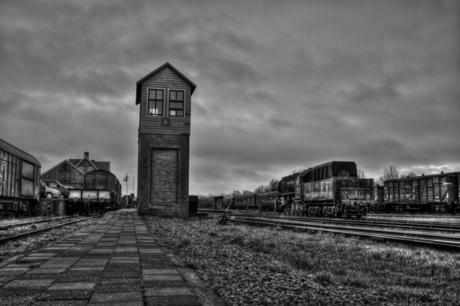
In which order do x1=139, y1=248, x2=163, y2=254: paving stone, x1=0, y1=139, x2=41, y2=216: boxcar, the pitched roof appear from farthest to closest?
1. the pitched roof
2. x1=0, y1=139, x2=41, y2=216: boxcar
3. x1=139, y1=248, x2=163, y2=254: paving stone

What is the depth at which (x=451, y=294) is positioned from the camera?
4738 mm

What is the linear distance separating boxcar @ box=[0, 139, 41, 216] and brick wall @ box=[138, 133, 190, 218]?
259 inches

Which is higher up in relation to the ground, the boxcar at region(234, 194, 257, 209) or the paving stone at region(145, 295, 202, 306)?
the paving stone at region(145, 295, 202, 306)

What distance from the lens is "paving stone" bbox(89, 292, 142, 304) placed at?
3297 mm

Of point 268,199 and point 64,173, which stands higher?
point 64,173

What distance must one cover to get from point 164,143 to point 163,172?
1.76 metres

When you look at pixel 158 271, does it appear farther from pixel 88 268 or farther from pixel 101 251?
pixel 101 251

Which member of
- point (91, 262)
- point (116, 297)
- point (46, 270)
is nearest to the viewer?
point (116, 297)

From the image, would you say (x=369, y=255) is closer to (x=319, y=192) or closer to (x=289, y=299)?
(x=289, y=299)

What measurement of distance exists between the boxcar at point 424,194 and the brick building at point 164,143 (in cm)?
2420

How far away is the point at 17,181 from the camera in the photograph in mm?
21125

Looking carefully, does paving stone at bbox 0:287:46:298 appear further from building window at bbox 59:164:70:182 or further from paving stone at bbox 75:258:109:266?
building window at bbox 59:164:70:182

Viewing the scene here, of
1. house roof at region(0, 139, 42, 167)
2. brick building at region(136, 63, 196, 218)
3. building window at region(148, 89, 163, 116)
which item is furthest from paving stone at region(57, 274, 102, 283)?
building window at region(148, 89, 163, 116)

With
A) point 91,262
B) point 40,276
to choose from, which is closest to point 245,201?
point 91,262
